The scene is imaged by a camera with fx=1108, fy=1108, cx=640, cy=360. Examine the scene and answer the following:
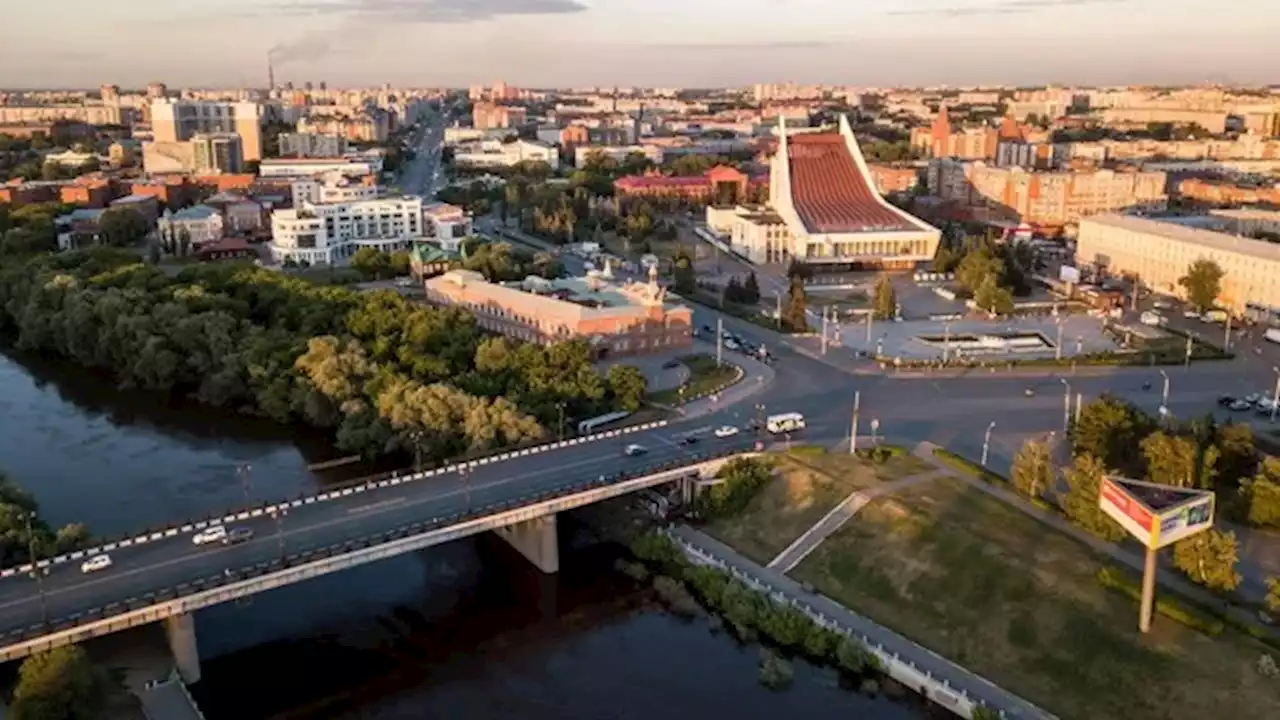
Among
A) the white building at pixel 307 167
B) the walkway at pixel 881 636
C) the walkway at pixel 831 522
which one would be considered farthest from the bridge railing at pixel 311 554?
the white building at pixel 307 167

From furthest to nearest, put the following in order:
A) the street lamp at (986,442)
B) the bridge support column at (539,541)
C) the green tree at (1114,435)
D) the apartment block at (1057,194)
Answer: the apartment block at (1057,194) < the street lamp at (986,442) < the green tree at (1114,435) < the bridge support column at (539,541)

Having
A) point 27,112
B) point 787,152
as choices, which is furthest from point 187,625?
point 27,112

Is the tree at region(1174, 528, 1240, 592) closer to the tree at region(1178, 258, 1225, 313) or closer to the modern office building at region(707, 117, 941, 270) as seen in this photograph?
the tree at region(1178, 258, 1225, 313)

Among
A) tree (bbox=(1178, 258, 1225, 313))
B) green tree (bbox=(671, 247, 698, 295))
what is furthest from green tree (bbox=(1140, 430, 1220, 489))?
green tree (bbox=(671, 247, 698, 295))

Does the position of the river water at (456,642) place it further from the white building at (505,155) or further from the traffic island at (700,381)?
the white building at (505,155)

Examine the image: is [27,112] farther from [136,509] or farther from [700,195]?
[136,509]
